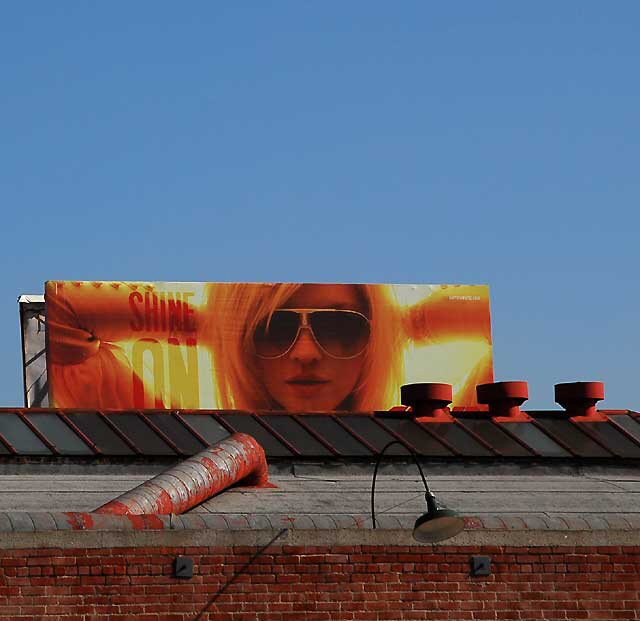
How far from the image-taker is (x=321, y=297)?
60.1 metres

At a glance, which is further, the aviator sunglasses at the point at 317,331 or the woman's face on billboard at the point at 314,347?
the aviator sunglasses at the point at 317,331

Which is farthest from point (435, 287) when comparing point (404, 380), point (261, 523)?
point (261, 523)

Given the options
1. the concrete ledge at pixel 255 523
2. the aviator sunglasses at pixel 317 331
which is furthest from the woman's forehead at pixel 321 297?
the concrete ledge at pixel 255 523

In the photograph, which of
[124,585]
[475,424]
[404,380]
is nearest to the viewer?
[124,585]

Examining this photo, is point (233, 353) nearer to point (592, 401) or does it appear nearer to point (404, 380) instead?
point (404, 380)

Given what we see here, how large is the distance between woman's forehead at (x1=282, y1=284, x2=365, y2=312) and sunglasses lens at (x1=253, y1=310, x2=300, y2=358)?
547 mm

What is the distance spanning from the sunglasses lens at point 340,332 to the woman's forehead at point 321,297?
0.37m

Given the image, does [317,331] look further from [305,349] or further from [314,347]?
[305,349]

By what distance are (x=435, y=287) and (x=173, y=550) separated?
41.3 m

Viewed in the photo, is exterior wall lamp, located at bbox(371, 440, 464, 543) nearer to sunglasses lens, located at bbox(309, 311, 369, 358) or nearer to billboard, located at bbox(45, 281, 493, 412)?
billboard, located at bbox(45, 281, 493, 412)

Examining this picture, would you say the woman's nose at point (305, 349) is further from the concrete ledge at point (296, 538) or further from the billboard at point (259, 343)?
the concrete ledge at point (296, 538)

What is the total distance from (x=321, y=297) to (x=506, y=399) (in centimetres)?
2448

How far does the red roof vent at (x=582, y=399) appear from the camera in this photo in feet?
120

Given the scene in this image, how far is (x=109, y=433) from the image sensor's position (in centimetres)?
3328
